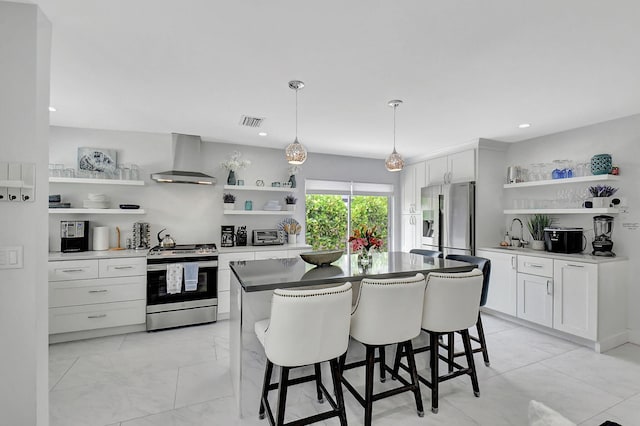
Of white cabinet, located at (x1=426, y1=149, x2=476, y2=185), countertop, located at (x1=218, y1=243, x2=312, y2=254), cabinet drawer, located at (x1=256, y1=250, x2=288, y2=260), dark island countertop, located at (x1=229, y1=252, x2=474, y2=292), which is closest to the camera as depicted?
dark island countertop, located at (x1=229, y1=252, x2=474, y2=292)

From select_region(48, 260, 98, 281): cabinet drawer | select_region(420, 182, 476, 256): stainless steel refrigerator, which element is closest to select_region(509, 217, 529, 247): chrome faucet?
select_region(420, 182, 476, 256): stainless steel refrigerator

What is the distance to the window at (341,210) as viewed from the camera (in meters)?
5.43

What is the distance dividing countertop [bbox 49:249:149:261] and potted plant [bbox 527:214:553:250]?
5.06 m

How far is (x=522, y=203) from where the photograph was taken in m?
4.43

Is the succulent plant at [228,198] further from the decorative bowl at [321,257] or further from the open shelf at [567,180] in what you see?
the open shelf at [567,180]

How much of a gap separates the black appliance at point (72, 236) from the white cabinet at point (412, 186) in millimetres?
5062

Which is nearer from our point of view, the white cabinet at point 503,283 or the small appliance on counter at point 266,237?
the white cabinet at point 503,283

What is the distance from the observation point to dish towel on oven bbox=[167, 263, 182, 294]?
3658mm

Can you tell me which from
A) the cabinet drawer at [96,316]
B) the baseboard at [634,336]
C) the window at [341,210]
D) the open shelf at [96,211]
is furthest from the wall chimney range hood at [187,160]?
the baseboard at [634,336]

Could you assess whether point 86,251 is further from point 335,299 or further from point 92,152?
point 335,299

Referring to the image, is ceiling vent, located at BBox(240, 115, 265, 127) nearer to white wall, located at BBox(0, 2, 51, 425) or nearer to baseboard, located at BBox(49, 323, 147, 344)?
white wall, located at BBox(0, 2, 51, 425)

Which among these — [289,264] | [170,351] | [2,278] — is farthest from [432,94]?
[170,351]

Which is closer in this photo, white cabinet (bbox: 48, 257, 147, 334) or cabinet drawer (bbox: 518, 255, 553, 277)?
Answer: white cabinet (bbox: 48, 257, 147, 334)

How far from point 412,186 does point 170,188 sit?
4.12m
